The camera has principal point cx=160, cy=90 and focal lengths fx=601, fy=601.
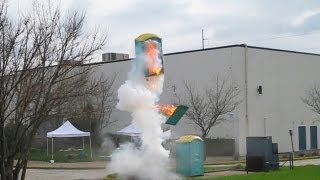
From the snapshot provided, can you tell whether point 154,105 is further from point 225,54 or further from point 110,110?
point 110,110

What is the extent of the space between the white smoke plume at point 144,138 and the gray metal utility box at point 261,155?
752 cm

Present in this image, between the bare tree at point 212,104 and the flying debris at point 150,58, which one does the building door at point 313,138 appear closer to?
the bare tree at point 212,104

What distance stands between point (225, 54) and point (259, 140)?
17.3 meters

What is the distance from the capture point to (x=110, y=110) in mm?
52094

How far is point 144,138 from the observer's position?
68.7 ft

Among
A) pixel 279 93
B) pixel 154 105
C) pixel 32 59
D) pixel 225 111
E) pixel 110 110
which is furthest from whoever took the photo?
pixel 110 110

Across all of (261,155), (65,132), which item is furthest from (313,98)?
(261,155)

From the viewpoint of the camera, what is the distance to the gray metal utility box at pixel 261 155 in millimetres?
27531

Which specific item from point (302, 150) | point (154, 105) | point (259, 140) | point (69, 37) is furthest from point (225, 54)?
point (69, 37)

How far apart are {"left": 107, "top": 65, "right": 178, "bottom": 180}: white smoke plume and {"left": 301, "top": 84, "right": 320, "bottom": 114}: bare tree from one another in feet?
101

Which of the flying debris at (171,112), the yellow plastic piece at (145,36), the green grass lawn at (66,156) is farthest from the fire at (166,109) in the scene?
the green grass lawn at (66,156)

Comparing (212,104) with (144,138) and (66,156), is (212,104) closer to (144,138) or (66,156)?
(66,156)

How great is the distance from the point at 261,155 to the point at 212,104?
16.6 metres

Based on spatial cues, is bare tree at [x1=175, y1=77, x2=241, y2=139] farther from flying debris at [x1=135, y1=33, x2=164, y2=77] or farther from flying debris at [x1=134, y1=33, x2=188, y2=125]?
flying debris at [x1=135, y1=33, x2=164, y2=77]
